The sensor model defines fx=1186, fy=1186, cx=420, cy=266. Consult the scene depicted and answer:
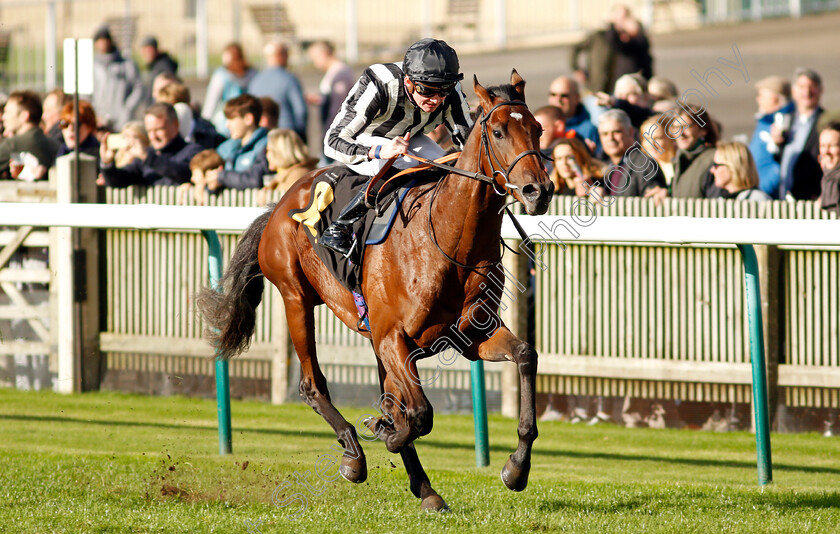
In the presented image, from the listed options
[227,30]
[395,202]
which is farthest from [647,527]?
[227,30]

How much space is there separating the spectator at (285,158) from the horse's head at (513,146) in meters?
4.05

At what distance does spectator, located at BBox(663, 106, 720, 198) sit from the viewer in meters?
7.92

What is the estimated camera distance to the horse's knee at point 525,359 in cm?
471

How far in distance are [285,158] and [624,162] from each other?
2.41m

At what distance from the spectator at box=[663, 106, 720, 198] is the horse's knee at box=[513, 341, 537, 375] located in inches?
140

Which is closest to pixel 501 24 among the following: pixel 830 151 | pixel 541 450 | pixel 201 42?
pixel 201 42

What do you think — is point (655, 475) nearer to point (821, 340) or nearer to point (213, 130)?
point (821, 340)

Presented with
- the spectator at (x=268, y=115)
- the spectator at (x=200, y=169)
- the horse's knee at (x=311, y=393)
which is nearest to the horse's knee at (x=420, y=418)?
the horse's knee at (x=311, y=393)

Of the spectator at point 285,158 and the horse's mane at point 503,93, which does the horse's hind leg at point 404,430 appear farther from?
the spectator at point 285,158

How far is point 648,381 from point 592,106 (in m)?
3.38

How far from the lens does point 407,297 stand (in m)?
4.91

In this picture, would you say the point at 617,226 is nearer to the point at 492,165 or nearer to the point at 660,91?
the point at 492,165

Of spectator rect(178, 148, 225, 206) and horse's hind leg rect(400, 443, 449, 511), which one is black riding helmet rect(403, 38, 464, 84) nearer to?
horse's hind leg rect(400, 443, 449, 511)

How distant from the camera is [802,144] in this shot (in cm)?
866
